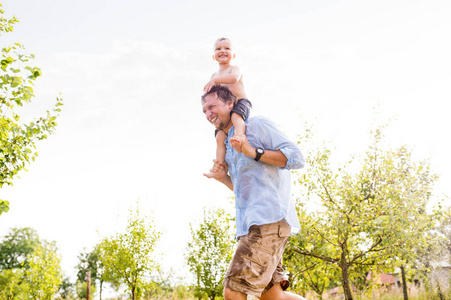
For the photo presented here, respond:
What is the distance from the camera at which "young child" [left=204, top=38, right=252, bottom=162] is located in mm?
2658

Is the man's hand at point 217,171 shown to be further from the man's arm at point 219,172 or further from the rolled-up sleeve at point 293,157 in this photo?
the rolled-up sleeve at point 293,157

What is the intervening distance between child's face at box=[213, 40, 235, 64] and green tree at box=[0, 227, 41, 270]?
5756 centimetres

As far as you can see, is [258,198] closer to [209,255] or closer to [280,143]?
[280,143]

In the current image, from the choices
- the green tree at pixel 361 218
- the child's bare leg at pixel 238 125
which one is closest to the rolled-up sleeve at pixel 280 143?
the child's bare leg at pixel 238 125

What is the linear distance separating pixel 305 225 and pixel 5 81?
702 centimetres

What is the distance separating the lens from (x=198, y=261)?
18.6 meters

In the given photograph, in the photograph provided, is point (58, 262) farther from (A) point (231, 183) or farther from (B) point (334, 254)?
(A) point (231, 183)

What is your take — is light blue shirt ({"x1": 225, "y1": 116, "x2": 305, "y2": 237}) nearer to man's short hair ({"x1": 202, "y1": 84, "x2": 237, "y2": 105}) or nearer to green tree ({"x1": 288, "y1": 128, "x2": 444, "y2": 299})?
man's short hair ({"x1": 202, "y1": 84, "x2": 237, "y2": 105})

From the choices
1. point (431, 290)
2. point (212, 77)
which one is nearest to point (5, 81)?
point (212, 77)

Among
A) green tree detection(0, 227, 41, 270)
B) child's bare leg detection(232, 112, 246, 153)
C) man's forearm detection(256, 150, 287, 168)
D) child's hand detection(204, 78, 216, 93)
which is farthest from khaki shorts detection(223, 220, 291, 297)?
green tree detection(0, 227, 41, 270)

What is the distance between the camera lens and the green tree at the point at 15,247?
171 ft

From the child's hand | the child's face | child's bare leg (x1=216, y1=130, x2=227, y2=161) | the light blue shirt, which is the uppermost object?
the child's face

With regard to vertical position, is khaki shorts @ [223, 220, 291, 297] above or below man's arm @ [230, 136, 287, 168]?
below

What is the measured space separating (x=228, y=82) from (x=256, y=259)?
1286 mm
